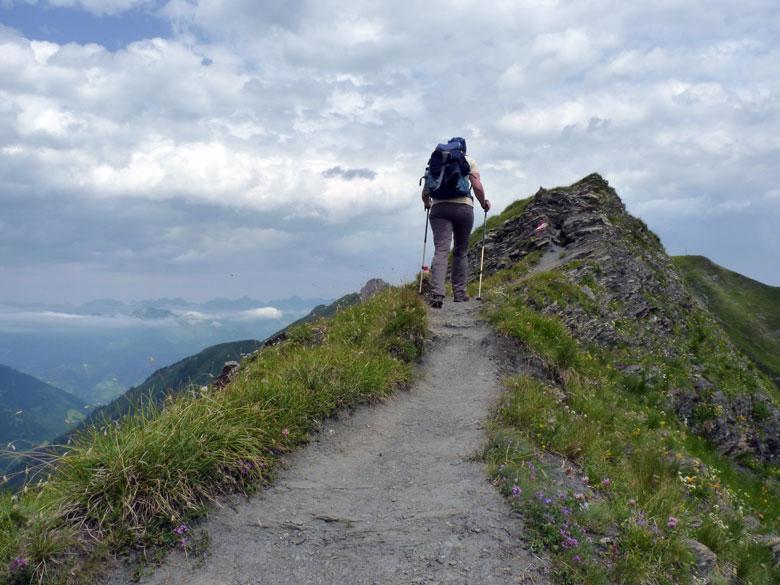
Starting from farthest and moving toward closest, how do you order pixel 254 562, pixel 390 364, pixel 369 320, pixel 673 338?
pixel 673 338 < pixel 369 320 < pixel 390 364 < pixel 254 562

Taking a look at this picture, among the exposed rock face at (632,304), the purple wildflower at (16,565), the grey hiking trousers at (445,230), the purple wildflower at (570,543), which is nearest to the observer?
the purple wildflower at (16,565)

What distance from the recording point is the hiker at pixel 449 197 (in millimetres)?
13883

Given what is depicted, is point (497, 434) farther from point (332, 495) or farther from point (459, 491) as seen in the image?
point (332, 495)

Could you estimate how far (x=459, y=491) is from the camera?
6.75 meters

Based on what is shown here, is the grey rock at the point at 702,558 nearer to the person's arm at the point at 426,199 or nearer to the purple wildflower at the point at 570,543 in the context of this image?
the purple wildflower at the point at 570,543

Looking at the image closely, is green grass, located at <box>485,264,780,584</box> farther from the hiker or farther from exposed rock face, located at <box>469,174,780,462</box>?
the hiker

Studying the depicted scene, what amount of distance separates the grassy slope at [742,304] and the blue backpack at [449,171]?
323 ft

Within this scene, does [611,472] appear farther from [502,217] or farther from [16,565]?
[502,217]

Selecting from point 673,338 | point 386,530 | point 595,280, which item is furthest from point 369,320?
point 673,338

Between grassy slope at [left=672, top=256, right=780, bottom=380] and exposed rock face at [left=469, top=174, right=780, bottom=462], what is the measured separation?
84009 millimetres

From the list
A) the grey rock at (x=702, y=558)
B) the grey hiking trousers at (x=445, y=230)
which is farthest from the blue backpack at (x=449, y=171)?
the grey rock at (x=702, y=558)

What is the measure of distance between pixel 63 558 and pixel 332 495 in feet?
9.73

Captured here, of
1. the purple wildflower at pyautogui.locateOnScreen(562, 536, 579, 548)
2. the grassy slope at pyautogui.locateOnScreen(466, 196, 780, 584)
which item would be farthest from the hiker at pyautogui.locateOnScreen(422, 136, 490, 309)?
the purple wildflower at pyautogui.locateOnScreen(562, 536, 579, 548)

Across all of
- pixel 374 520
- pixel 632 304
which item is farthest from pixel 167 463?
pixel 632 304
